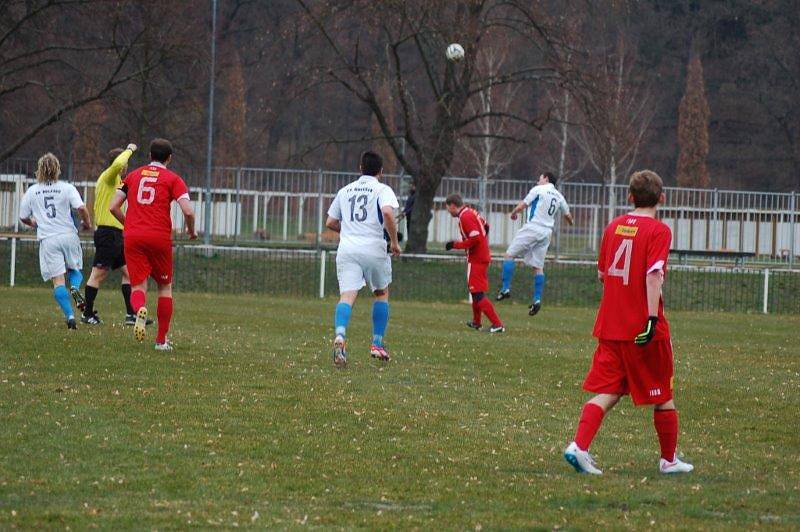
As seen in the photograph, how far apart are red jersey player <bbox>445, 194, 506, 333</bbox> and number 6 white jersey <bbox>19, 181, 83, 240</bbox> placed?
15.0 ft

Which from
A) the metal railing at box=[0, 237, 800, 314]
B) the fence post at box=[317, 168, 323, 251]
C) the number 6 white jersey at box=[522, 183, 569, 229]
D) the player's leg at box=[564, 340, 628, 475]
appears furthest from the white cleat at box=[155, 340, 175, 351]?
the fence post at box=[317, 168, 323, 251]

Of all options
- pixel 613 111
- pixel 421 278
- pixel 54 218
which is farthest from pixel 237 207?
pixel 54 218

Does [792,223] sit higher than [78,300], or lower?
higher

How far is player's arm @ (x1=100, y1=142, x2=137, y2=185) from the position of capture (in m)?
14.1

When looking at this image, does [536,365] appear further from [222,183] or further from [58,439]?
[222,183]

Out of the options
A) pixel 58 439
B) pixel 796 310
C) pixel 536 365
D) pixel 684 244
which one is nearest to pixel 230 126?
pixel 684 244

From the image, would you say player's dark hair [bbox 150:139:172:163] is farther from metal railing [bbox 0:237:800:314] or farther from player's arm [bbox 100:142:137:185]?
metal railing [bbox 0:237:800:314]

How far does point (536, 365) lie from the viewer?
43.1ft

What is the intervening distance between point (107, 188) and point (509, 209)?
23.0m

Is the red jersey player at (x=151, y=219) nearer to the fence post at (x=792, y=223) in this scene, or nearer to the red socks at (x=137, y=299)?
the red socks at (x=137, y=299)

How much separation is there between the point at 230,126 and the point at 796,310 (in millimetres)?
27786

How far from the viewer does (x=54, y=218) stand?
15234 millimetres

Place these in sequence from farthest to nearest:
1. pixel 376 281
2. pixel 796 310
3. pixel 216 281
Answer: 1. pixel 216 281
2. pixel 796 310
3. pixel 376 281

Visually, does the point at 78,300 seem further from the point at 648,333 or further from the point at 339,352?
the point at 648,333
